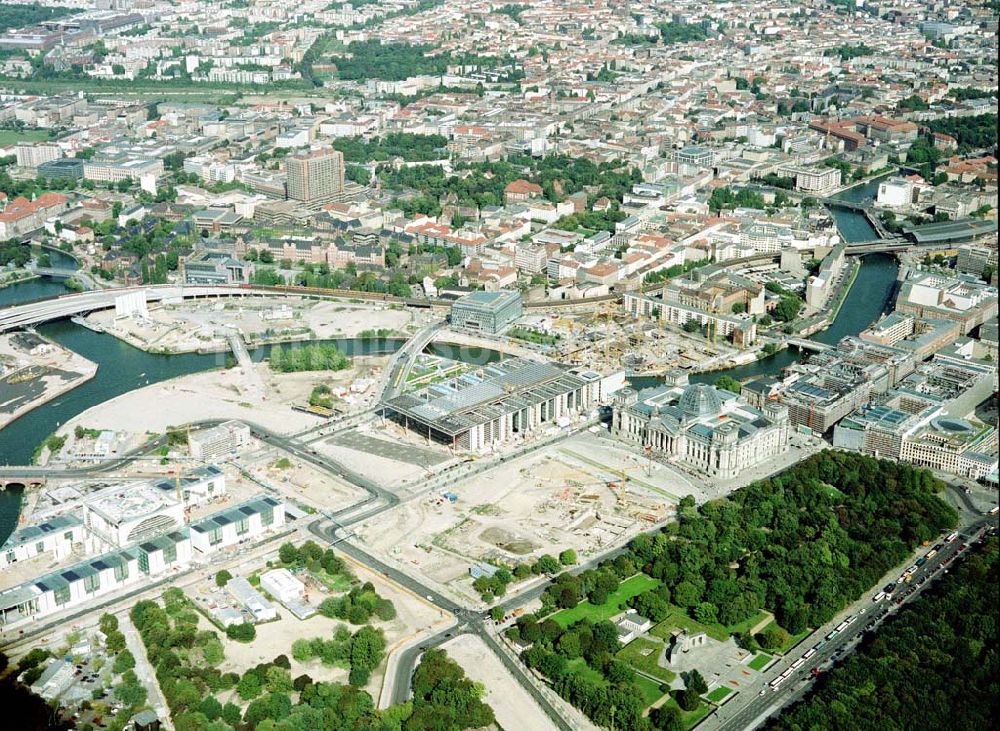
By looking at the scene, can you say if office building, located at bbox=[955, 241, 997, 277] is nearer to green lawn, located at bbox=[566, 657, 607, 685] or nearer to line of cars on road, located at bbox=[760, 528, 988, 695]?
line of cars on road, located at bbox=[760, 528, 988, 695]

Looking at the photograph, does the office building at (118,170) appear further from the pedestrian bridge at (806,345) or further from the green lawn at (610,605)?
the green lawn at (610,605)

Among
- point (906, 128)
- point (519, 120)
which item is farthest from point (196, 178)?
point (906, 128)

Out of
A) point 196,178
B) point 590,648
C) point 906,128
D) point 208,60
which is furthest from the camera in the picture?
point 208,60

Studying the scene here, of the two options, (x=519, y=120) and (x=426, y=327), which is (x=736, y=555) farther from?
(x=519, y=120)

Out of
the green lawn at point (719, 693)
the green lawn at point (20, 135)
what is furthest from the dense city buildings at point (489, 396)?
the green lawn at point (20, 135)

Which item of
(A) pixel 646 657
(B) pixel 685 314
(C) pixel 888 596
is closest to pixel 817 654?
(C) pixel 888 596
